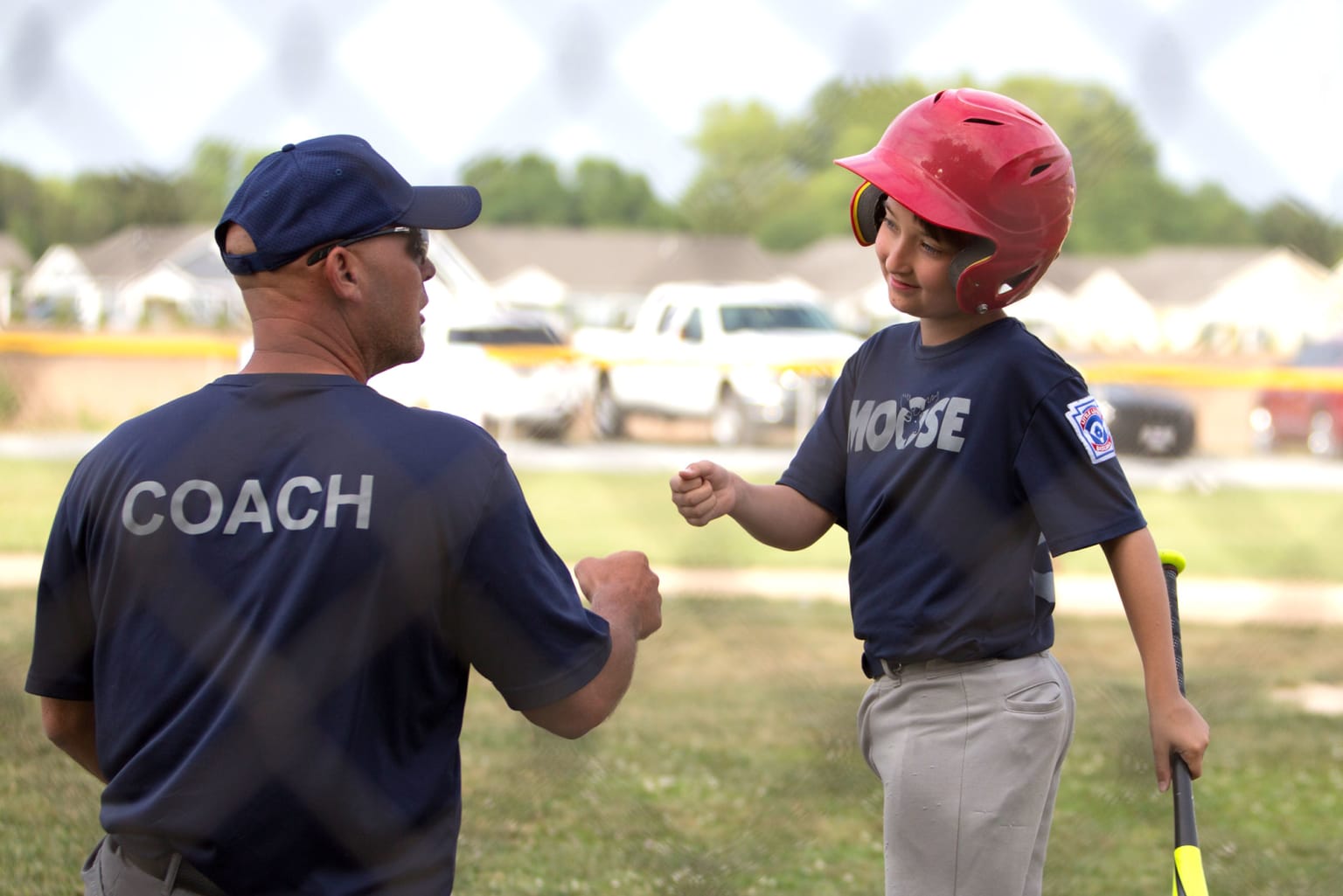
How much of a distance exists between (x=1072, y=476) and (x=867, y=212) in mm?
408

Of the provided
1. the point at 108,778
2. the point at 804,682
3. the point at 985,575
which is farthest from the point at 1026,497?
the point at 804,682

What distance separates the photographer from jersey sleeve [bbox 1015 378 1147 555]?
148 centimetres

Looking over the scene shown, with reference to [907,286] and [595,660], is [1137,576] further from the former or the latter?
[595,660]

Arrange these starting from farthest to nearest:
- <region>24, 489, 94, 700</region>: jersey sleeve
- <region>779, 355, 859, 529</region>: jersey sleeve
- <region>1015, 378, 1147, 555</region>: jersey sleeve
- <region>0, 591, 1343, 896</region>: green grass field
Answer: <region>0, 591, 1343, 896</region>: green grass field, <region>779, 355, 859, 529</region>: jersey sleeve, <region>1015, 378, 1147, 555</region>: jersey sleeve, <region>24, 489, 94, 700</region>: jersey sleeve

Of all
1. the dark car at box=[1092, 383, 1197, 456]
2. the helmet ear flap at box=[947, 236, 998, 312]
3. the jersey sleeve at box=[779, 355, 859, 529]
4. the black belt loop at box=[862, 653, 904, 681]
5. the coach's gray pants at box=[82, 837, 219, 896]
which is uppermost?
the helmet ear flap at box=[947, 236, 998, 312]

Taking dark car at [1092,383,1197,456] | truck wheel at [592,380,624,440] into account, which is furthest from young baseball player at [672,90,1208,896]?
dark car at [1092,383,1197,456]

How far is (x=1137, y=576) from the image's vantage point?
4.85 ft

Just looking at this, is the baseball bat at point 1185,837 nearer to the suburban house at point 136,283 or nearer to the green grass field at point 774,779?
the green grass field at point 774,779

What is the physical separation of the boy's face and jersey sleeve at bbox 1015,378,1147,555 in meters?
0.17

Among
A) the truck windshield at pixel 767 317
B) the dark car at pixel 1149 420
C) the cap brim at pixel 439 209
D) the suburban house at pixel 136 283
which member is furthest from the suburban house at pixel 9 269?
the dark car at pixel 1149 420

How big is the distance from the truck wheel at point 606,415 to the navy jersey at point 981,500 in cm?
588

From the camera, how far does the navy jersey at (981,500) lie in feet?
4.93

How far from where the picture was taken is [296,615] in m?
1.23

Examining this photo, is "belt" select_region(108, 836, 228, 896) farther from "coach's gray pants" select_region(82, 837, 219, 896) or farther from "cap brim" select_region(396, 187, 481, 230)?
"cap brim" select_region(396, 187, 481, 230)
